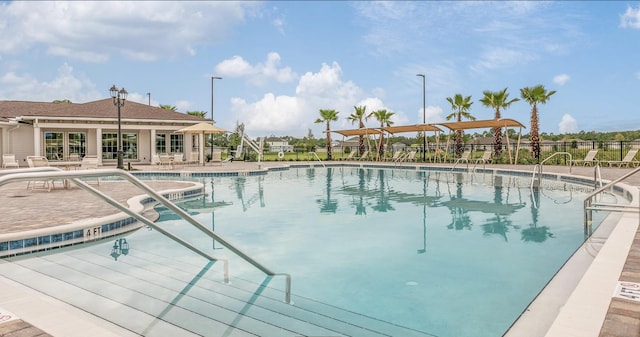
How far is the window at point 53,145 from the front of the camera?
23.4 m

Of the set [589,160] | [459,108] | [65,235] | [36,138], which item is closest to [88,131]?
[36,138]

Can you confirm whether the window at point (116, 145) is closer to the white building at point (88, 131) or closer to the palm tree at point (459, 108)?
the white building at point (88, 131)

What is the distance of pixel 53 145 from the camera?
23.7m

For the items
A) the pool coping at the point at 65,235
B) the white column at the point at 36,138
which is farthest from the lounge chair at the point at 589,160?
the white column at the point at 36,138

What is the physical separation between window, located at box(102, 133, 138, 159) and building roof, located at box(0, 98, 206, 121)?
1468mm

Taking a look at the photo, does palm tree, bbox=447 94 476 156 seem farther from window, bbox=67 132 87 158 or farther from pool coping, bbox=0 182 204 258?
pool coping, bbox=0 182 204 258

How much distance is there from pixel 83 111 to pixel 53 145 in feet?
8.17

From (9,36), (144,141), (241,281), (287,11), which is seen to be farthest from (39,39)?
(241,281)

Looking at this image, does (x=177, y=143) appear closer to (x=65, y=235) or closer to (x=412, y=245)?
(x=65, y=235)

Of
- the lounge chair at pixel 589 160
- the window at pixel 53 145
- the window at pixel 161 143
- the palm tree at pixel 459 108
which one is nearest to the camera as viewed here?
the lounge chair at pixel 589 160

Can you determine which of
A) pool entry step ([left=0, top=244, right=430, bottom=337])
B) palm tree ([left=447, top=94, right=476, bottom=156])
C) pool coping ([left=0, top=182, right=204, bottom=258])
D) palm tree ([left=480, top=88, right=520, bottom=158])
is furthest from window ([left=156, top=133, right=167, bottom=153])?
pool entry step ([left=0, top=244, right=430, bottom=337])

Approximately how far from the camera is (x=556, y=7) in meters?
17.6

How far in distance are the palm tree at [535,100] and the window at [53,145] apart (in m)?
26.2

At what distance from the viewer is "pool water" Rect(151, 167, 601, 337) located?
13.9ft
